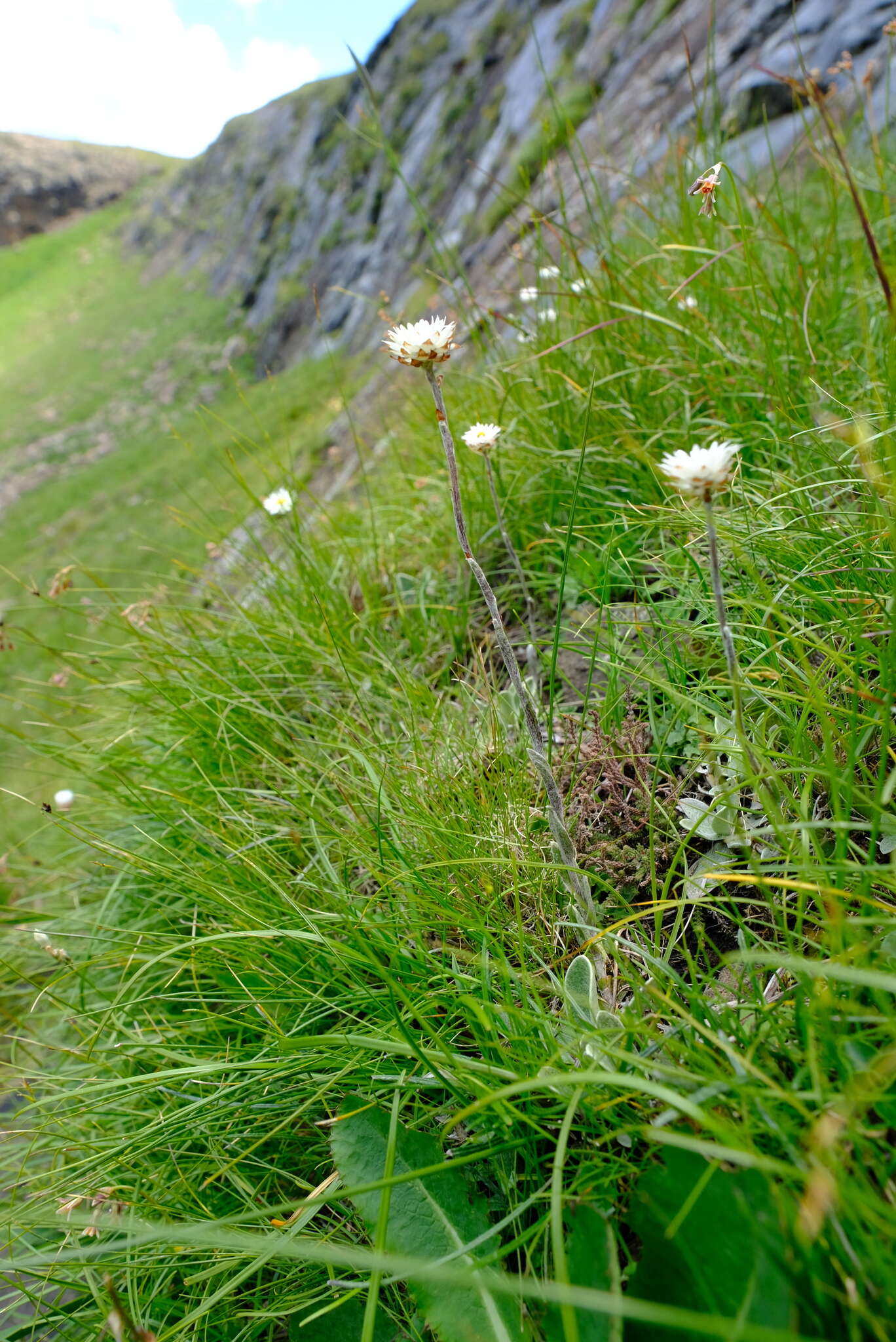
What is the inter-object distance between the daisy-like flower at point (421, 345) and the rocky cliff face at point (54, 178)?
53.1 m

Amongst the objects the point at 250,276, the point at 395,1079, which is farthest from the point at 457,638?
the point at 250,276

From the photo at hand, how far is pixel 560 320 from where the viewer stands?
2375 millimetres

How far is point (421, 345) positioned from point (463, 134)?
16.4 m

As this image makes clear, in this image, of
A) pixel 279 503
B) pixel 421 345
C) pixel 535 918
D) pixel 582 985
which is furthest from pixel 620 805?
pixel 279 503

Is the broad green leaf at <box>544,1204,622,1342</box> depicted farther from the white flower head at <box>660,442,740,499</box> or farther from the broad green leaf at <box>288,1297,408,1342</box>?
the white flower head at <box>660,442,740,499</box>

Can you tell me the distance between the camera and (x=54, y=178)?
143 ft

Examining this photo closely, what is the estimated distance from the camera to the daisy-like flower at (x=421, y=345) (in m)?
0.97

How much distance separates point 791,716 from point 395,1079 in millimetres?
822

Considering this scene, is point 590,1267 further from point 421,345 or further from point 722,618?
point 421,345

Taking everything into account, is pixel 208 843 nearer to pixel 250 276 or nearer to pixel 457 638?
pixel 457 638

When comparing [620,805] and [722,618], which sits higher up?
[722,618]

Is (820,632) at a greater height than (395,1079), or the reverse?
(820,632)

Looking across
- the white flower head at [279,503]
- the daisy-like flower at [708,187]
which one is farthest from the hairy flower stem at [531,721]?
the white flower head at [279,503]

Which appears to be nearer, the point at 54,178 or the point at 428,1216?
the point at 428,1216
